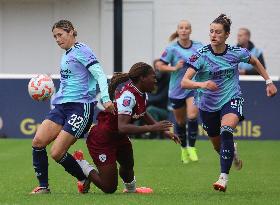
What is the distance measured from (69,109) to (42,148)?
1.80 ft

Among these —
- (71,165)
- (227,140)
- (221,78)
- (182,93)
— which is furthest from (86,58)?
(182,93)

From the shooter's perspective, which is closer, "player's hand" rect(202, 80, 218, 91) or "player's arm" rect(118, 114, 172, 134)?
"player's arm" rect(118, 114, 172, 134)

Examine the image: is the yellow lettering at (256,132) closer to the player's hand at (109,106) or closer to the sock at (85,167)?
the sock at (85,167)

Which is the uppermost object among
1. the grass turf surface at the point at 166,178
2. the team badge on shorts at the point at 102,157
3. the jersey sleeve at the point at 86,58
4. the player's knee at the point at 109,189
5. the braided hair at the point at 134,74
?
the jersey sleeve at the point at 86,58

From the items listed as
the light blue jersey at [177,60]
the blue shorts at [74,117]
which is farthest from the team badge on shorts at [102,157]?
the light blue jersey at [177,60]

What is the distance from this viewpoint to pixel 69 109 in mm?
12039

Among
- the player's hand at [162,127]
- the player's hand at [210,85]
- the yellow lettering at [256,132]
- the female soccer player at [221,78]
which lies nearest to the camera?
the player's hand at [162,127]

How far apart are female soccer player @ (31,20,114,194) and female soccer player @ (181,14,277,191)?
1.11 m

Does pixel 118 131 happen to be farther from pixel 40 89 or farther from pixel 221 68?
pixel 221 68

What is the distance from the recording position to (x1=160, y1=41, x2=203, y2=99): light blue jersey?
56.4 feet

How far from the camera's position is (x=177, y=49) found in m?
17.3

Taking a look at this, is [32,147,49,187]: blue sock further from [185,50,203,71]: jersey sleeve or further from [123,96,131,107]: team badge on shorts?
[185,50,203,71]: jersey sleeve

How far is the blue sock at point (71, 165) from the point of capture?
11.9m

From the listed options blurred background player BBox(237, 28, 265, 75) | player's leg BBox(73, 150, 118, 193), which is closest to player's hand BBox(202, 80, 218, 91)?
player's leg BBox(73, 150, 118, 193)
